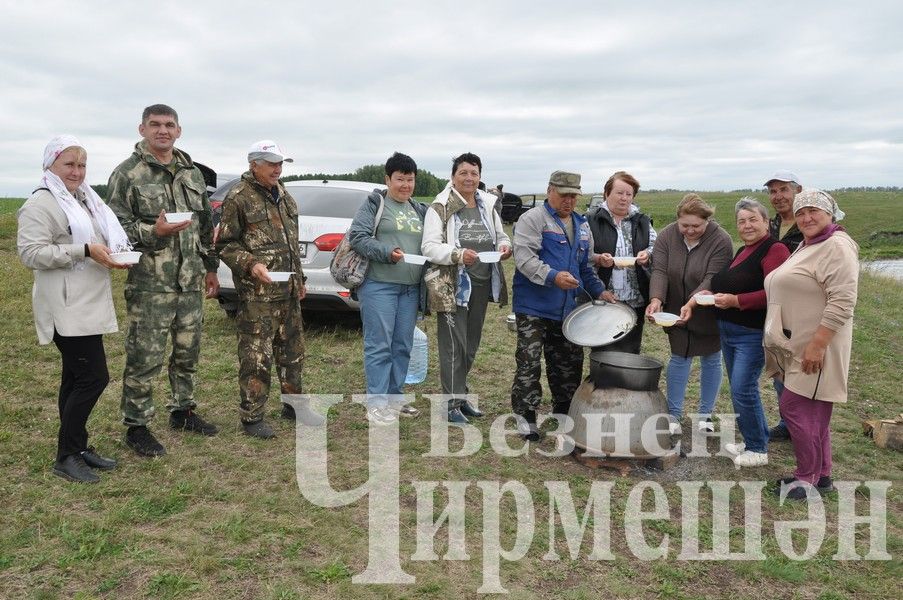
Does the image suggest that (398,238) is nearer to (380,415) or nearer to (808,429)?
(380,415)

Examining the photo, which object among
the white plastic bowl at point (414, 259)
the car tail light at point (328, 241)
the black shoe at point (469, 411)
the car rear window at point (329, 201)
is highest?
the car rear window at point (329, 201)

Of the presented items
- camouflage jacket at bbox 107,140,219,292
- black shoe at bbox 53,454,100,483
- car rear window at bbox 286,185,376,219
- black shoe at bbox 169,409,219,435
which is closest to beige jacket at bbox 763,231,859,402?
camouflage jacket at bbox 107,140,219,292

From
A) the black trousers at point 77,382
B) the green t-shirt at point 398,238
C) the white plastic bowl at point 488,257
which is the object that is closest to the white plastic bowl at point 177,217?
the black trousers at point 77,382

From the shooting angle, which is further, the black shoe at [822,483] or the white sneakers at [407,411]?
the white sneakers at [407,411]

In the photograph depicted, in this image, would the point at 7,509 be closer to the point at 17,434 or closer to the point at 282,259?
the point at 17,434

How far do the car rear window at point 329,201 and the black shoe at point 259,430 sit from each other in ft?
9.59

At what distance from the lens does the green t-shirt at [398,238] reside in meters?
4.78

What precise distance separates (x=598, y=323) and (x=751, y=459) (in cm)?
143

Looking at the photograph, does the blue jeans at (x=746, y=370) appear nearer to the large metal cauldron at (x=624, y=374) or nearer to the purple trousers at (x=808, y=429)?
the purple trousers at (x=808, y=429)

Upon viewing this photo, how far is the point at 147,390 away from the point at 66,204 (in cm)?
128

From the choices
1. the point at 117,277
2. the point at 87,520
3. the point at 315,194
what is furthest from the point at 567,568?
the point at 117,277

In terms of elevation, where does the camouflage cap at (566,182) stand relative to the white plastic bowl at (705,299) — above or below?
above

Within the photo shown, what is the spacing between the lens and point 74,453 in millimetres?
3938

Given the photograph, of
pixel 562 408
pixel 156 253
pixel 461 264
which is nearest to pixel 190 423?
pixel 156 253
